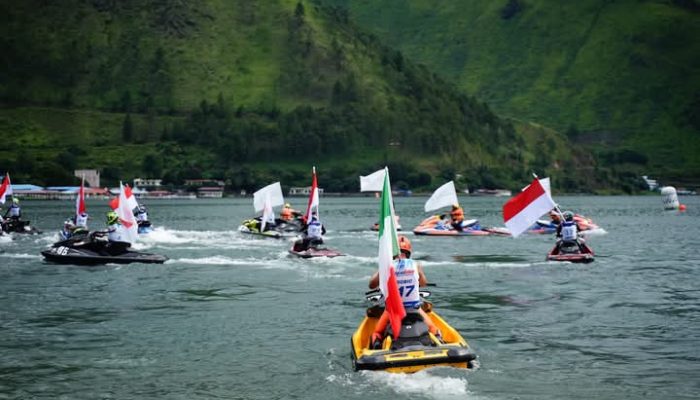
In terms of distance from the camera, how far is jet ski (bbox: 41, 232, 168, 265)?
55.7 meters

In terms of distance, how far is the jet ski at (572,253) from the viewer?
185ft

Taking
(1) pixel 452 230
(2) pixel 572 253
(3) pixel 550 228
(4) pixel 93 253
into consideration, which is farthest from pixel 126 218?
(3) pixel 550 228

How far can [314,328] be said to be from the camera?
115ft

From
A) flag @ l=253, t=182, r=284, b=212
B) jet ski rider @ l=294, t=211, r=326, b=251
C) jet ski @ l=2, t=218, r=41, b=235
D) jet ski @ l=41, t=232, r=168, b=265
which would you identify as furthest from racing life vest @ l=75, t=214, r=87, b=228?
jet ski rider @ l=294, t=211, r=326, b=251

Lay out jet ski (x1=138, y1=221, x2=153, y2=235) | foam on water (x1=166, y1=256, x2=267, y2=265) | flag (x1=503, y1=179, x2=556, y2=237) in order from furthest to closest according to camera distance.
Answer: jet ski (x1=138, y1=221, x2=153, y2=235) → foam on water (x1=166, y1=256, x2=267, y2=265) → flag (x1=503, y1=179, x2=556, y2=237)

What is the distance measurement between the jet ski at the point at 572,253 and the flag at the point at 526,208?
334 inches

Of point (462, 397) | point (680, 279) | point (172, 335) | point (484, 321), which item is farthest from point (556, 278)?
point (462, 397)

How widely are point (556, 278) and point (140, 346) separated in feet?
86.4

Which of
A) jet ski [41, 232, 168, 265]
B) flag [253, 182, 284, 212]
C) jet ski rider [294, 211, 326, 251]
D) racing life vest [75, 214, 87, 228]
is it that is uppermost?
flag [253, 182, 284, 212]

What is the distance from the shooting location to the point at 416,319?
25.6m

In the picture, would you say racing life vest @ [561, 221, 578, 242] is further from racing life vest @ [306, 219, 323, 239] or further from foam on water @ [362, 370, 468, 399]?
foam on water @ [362, 370, 468, 399]

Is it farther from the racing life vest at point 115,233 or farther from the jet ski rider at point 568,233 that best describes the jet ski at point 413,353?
the racing life vest at point 115,233

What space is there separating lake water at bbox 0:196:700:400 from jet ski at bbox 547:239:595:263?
113cm

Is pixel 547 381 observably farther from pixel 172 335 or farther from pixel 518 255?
pixel 518 255
